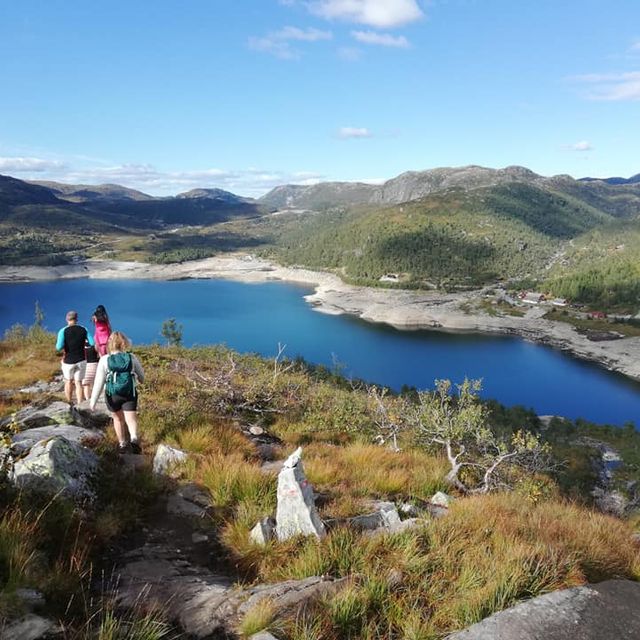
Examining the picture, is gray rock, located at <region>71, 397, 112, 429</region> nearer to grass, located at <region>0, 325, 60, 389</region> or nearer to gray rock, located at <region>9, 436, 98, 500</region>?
gray rock, located at <region>9, 436, 98, 500</region>

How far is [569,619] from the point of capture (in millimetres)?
3820

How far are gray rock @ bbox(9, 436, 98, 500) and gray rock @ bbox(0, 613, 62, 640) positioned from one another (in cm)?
173

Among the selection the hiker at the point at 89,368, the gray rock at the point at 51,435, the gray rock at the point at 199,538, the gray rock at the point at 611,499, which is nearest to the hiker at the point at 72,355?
the hiker at the point at 89,368

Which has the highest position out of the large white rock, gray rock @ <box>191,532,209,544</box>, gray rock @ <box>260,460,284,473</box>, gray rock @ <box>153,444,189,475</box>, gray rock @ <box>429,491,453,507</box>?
the large white rock

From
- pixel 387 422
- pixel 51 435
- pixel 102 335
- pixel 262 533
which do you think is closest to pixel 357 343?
pixel 387 422

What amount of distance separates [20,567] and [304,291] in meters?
169

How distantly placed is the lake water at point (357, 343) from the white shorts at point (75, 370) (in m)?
41.2

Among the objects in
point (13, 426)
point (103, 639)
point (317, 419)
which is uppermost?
point (13, 426)

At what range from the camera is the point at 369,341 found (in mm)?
104188

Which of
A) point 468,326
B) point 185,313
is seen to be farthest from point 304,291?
point 468,326

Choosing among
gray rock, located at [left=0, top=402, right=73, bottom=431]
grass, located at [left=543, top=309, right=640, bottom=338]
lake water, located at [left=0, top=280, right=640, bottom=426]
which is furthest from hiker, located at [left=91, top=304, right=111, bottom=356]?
grass, located at [left=543, top=309, right=640, bottom=338]

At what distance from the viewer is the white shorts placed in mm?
10828

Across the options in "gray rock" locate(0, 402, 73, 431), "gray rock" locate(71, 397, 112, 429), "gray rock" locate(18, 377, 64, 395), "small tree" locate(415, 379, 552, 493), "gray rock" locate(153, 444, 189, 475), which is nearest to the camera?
"gray rock" locate(153, 444, 189, 475)

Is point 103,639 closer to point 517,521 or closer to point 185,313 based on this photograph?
point 517,521
